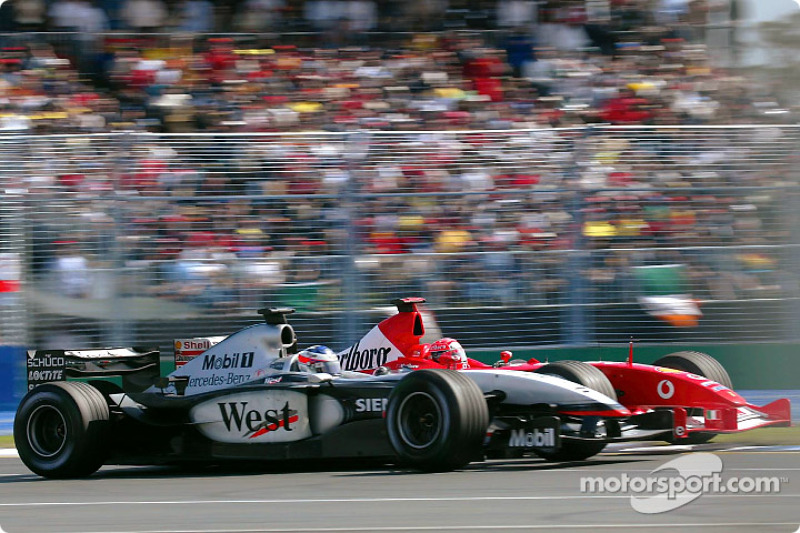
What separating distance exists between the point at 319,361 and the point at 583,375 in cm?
179

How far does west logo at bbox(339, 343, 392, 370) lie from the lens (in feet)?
27.8

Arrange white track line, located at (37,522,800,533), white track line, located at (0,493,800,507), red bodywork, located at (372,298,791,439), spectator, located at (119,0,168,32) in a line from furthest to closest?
1. spectator, located at (119,0,168,32)
2. red bodywork, located at (372,298,791,439)
3. white track line, located at (0,493,800,507)
4. white track line, located at (37,522,800,533)

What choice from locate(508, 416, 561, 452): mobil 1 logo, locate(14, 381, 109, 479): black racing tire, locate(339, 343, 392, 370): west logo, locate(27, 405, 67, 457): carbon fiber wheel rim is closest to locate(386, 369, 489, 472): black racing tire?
locate(508, 416, 561, 452): mobil 1 logo

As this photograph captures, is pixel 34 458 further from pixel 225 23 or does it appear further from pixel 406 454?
pixel 225 23

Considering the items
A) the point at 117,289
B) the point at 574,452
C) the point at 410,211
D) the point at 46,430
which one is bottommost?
the point at 574,452

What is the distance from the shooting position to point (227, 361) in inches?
332

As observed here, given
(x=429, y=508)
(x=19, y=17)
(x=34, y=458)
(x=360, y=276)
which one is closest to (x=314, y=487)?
(x=429, y=508)

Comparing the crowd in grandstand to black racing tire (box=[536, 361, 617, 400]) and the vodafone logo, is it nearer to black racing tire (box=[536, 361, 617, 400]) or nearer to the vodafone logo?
black racing tire (box=[536, 361, 617, 400])

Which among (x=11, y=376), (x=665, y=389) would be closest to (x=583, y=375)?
(x=665, y=389)

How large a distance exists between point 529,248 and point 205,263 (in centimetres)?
314

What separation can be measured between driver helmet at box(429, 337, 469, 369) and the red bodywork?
2.2 inches

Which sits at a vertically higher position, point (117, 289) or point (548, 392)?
point (117, 289)

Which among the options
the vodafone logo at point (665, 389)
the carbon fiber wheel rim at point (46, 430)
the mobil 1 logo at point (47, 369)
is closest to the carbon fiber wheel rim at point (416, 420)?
the vodafone logo at point (665, 389)

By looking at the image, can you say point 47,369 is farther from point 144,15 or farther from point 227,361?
point 144,15
